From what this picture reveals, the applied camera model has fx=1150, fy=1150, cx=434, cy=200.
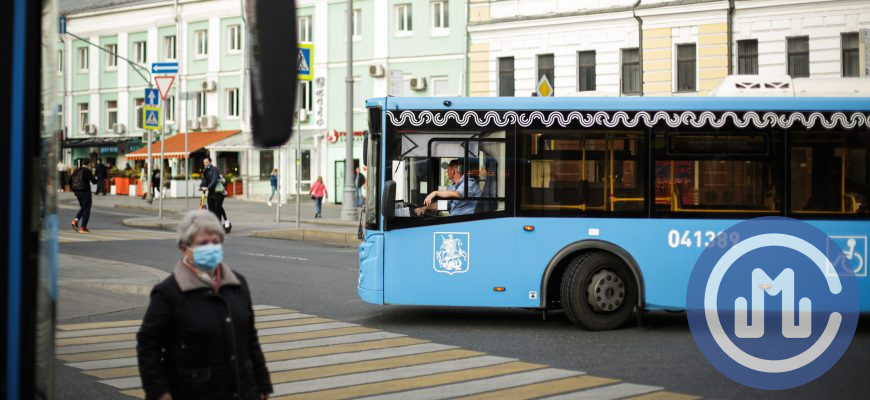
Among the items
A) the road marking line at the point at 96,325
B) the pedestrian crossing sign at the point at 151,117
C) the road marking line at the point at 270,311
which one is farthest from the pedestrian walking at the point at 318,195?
the road marking line at the point at 96,325

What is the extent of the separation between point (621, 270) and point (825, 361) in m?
2.44

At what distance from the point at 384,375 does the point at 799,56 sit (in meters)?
30.4

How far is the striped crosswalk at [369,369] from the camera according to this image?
8.88 meters

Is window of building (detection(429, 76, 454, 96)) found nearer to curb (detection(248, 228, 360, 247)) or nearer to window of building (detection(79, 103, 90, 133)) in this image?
curb (detection(248, 228, 360, 247))

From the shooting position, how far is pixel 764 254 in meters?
12.1

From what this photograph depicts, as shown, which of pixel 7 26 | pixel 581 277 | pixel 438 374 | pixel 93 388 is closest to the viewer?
pixel 7 26

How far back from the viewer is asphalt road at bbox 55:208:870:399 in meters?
9.23

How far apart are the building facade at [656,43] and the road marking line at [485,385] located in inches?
1001

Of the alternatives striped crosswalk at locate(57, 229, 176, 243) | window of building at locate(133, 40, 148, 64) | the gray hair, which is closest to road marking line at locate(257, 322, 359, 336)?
the gray hair

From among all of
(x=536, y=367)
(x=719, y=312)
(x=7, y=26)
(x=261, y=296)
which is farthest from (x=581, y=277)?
(x=7, y=26)

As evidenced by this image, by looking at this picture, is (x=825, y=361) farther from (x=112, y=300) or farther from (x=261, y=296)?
(x=112, y=300)

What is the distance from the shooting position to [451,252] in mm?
12461

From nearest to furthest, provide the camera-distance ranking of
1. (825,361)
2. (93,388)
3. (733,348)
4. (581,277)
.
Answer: (93,388) < (825,361) < (733,348) < (581,277)

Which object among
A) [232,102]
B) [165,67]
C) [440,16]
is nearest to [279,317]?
[165,67]
